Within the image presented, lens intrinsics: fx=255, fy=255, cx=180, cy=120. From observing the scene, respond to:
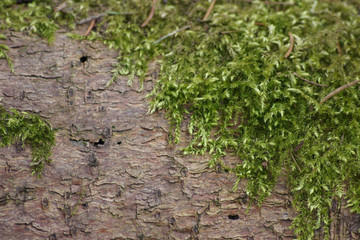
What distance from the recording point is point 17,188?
6.75 feet

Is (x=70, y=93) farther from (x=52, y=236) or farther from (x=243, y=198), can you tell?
(x=243, y=198)

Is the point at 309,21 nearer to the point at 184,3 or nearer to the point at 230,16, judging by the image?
the point at 230,16

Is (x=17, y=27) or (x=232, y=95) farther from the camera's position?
(x=17, y=27)

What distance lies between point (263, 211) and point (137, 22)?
2200 millimetres

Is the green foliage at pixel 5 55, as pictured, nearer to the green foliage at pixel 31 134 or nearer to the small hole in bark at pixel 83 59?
the green foliage at pixel 31 134

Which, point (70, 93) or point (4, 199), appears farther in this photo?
point (70, 93)

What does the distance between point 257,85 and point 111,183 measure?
4.97 feet

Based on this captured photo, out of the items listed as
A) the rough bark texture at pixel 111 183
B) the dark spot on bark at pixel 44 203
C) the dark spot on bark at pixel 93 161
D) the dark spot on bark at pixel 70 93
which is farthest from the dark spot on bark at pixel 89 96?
the dark spot on bark at pixel 44 203

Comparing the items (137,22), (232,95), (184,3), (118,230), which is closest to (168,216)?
(118,230)

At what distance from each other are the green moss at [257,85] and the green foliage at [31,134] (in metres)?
0.78

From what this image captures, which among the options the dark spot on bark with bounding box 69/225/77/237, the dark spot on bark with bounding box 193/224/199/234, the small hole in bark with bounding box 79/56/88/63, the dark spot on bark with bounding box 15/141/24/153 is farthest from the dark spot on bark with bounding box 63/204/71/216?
the small hole in bark with bounding box 79/56/88/63

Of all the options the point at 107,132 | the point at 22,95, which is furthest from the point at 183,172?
the point at 22,95

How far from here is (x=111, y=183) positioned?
2.12m

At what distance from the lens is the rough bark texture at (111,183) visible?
81.1 inches
